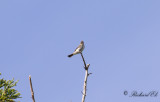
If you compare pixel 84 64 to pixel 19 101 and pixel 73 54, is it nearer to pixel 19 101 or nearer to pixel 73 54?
pixel 73 54

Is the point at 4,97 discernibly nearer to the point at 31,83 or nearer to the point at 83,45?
the point at 83,45

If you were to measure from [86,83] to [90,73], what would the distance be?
3.77 feet

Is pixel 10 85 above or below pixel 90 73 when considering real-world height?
above

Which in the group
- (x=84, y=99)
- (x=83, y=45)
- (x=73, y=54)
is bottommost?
(x=84, y=99)

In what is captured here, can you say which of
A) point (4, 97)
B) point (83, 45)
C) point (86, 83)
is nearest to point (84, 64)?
point (86, 83)

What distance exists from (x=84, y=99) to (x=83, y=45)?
8087mm

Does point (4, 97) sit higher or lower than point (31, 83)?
higher

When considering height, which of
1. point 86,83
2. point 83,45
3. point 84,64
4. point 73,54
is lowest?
point 86,83

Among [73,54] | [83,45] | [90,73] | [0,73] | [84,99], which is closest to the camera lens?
[84,99]

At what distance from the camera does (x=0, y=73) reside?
1722cm

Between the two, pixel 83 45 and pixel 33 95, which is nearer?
pixel 33 95

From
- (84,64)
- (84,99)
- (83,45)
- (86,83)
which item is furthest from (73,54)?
(84,99)

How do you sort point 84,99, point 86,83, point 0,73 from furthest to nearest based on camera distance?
point 0,73
point 86,83
point 84,99

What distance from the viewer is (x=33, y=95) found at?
239 inches
